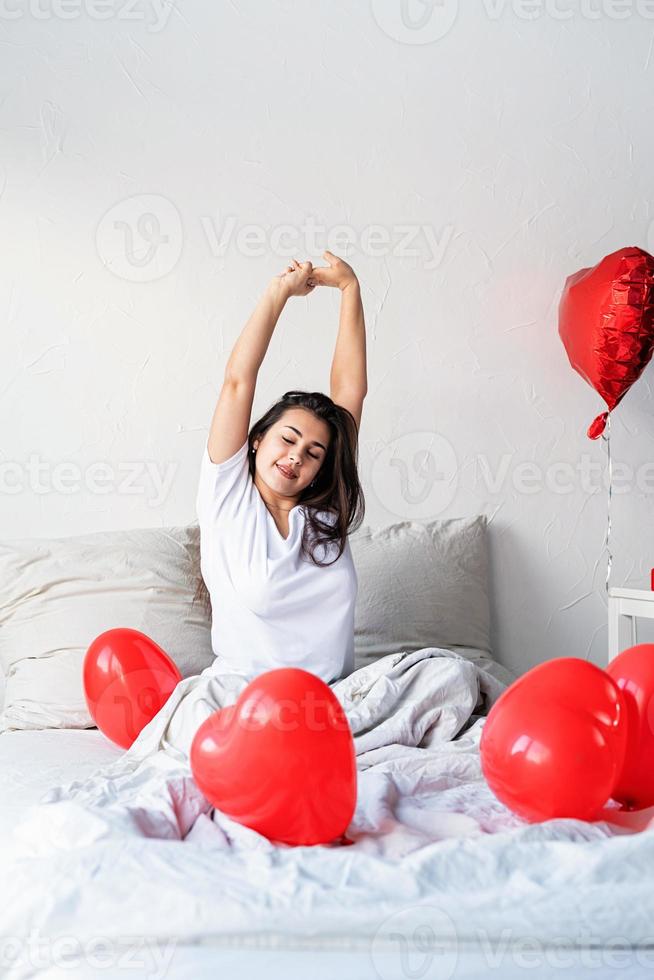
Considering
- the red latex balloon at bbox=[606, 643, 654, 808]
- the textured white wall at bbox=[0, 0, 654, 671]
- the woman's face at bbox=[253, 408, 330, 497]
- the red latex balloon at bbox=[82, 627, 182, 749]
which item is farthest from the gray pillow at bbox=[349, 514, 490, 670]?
the red latex balloon at bbox=[606, 643, 654, 808]

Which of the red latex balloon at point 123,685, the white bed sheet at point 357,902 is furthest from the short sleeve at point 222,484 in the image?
the white bed sheet at point 357,902

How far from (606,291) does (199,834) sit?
150cm

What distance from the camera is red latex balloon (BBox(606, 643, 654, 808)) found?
118 centimetres

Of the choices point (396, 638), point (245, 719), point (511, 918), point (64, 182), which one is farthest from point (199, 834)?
point (64, 182)

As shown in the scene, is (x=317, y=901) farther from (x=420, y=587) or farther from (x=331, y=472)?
(x=420, y=587)

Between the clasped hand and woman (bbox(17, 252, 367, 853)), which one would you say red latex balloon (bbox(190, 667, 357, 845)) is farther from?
the clasped hand

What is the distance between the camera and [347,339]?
6.52 ft

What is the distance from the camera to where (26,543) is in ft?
6.68

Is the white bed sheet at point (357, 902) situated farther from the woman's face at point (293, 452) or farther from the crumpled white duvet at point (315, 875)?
the woman's face at point (293, 452)

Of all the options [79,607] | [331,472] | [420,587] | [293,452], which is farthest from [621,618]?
[79,607]

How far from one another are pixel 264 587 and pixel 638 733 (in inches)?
27.8

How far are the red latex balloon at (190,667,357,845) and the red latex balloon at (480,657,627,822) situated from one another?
0.18 meters

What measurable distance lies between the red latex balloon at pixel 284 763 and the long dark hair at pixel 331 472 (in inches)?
28.3

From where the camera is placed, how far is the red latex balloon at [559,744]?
1.05 metres
